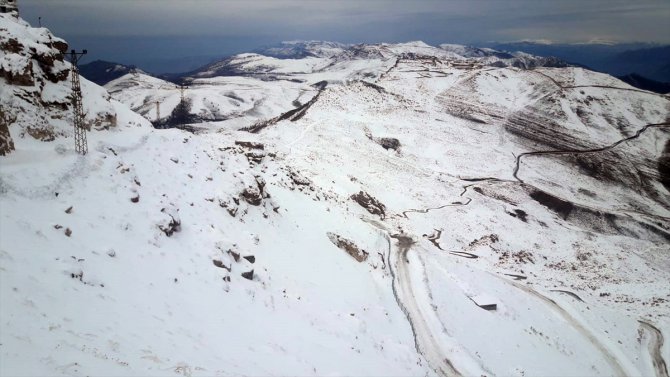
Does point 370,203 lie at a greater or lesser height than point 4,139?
lesser

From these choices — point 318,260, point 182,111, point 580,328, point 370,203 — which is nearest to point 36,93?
point 318,260

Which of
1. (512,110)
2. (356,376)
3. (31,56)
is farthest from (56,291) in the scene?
Result: (512,110)

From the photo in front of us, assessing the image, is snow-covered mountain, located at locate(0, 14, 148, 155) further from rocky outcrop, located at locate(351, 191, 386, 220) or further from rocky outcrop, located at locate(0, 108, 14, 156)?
rocky outcrop, located at locate(351, 191, 386, 220)

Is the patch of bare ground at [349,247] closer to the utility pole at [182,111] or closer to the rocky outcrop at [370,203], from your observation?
the rocky outcrop at [370,203]

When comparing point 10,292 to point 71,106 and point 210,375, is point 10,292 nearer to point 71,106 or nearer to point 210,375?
point 210,375

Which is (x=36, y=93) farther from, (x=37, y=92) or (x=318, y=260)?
(x=318, y=260)
